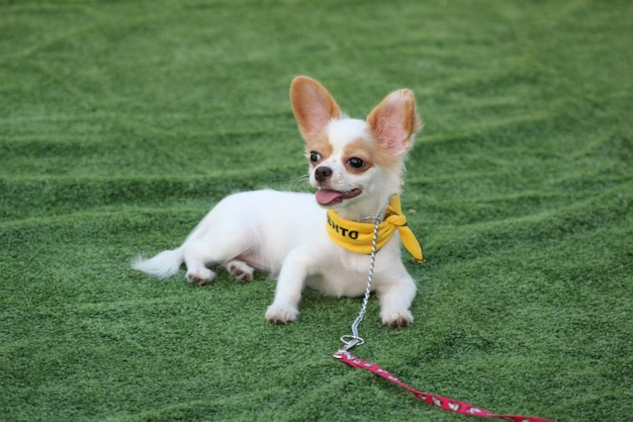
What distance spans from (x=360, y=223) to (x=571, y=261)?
112 cm

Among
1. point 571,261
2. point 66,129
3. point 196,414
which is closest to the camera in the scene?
point 196,414

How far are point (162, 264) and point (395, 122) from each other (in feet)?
3.81

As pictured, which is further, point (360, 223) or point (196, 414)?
point (360, 223)

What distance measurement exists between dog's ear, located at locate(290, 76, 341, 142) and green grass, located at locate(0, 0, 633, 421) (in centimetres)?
28

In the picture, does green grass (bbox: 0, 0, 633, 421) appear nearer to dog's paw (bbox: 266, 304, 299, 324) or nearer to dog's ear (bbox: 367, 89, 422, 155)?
dog's paw (bbox: 266, 304, 299, 324)

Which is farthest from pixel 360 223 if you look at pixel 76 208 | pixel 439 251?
pixel 76 208

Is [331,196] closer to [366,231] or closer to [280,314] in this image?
[366,231]

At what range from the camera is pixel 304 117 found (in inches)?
127

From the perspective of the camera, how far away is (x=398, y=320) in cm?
303

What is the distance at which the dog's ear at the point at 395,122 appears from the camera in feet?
9.91

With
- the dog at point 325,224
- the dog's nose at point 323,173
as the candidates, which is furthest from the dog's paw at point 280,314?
the dog's nose at point 323,173

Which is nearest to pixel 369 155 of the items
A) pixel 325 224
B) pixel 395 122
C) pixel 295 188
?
pixel 395 122

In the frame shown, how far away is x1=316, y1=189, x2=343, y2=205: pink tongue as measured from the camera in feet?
9.68

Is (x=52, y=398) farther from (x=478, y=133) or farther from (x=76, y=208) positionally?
(x=478, y=133)
